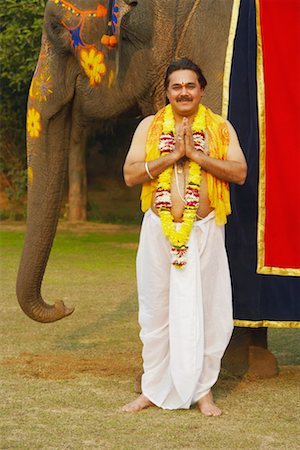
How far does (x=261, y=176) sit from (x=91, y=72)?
3.75 feet

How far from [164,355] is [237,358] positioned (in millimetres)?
890

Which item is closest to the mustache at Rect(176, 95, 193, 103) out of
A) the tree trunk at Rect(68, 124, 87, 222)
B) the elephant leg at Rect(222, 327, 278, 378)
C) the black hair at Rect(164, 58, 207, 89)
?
the black hair at Rect(164, 58, 207, 89)

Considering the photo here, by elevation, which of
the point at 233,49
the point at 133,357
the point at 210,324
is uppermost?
the point at 233,49

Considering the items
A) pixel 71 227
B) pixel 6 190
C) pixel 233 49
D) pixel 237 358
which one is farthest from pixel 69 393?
pixel 6 190

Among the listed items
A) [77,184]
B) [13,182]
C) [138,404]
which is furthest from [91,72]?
[13,182]

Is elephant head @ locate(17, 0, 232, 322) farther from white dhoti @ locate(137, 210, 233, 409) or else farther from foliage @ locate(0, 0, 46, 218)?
foliage @ locate(0, 0, 46, 218)

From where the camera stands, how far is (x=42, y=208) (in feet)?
19.6

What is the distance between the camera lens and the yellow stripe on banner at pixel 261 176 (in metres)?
5.38

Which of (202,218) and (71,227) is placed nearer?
(202,218)

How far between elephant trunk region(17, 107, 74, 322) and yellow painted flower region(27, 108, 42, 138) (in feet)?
0.13

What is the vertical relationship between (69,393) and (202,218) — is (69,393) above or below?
below

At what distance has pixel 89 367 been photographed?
233 inches

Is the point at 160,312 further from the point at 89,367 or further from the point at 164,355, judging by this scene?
the point at 89,367

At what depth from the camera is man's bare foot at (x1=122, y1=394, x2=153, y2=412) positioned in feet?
16.1
